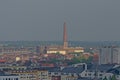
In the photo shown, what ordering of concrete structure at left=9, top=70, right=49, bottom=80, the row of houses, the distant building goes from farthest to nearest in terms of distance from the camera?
the distant building
the row of houses
concrete structure at left=9, top=70, right=49, bottom=80

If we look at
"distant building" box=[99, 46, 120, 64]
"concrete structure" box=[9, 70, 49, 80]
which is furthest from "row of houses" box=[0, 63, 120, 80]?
"distant building" box=[99, 46, 120, 64]

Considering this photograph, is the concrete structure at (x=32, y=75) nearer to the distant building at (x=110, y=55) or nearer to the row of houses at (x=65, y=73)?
the row of houses at (x=65, y=73)

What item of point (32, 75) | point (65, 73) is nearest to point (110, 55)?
point (65, 73)

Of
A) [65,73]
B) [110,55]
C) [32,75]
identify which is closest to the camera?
[32,75]

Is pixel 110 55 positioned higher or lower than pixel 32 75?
lower

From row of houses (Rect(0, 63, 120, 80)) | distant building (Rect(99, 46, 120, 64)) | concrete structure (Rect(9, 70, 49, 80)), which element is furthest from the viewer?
distant building (Rect(99, 46, 120, 64))

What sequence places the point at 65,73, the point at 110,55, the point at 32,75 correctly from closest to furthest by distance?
1. the point at 32,75
2. the point at 65,73
3. the point at 110,55

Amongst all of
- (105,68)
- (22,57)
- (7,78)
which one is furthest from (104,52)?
(7,78)

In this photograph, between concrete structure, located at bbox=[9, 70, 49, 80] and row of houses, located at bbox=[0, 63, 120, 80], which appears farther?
row of houses, located at bbox=[0, 63, 120, 80]

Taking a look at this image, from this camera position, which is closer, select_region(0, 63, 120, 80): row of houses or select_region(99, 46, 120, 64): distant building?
select_region(0, 63, 120, 80): row of houses

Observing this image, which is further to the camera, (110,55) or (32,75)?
(110,55)

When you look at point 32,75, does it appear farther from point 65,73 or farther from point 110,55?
point 110,55

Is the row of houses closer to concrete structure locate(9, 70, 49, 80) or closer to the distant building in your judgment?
concrete structure locate(9, 70, 49, 80)
